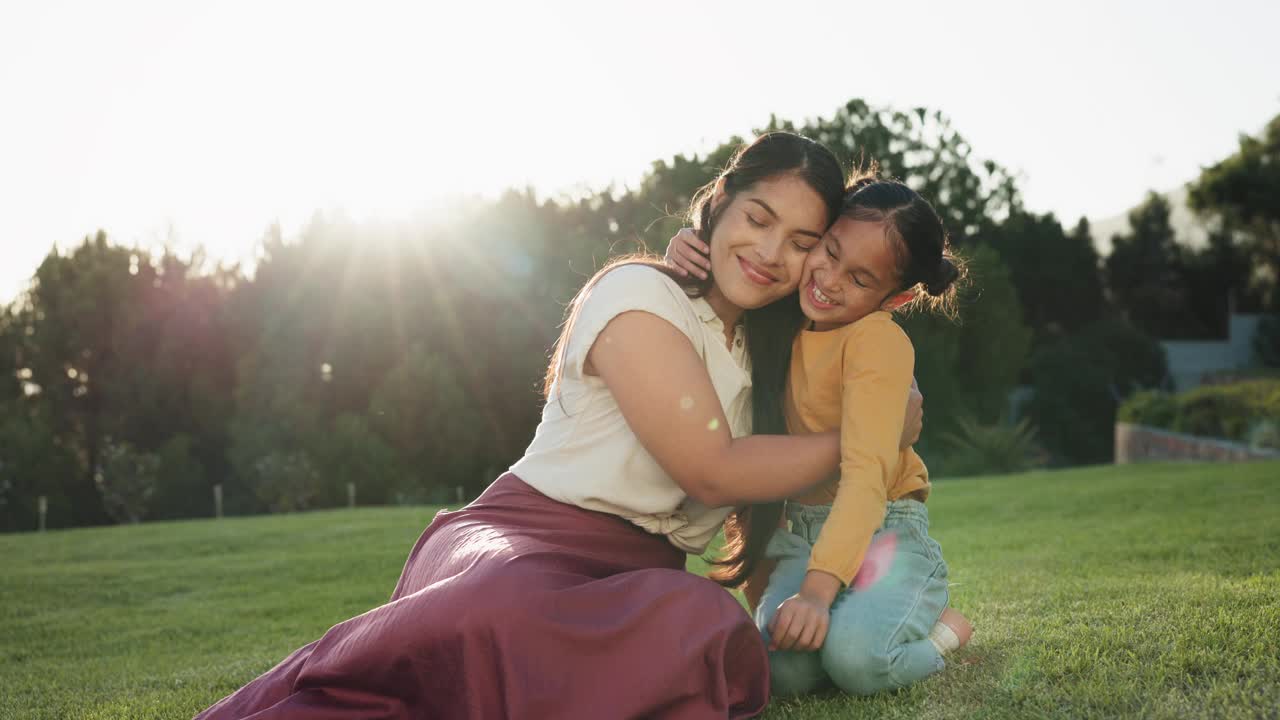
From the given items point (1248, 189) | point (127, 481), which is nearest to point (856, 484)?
point (127, 481)

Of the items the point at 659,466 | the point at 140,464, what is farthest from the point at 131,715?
the point at 140,464

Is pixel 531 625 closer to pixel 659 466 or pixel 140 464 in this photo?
pixel 659 466

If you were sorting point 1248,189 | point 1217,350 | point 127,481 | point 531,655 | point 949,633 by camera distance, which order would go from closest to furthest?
point 531,655 < point 949,633 < point 127,481 < point 1248,189 < point 1217,350

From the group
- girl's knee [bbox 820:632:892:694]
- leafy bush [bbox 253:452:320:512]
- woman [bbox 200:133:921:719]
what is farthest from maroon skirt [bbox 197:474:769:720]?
leafy bush [bbox 253:452:320:512]

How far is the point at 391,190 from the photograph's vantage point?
3166cm

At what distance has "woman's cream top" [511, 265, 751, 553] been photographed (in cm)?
327

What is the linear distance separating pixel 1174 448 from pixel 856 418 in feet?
65.5

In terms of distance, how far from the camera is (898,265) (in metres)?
3.63

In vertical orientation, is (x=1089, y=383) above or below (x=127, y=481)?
above

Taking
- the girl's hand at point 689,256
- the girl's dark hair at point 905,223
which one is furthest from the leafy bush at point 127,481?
the girl's dark hair at point 905,223

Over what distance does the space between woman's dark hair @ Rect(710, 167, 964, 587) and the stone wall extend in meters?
13.4

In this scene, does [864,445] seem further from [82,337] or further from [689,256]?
[82,337]

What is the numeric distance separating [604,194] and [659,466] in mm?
33081

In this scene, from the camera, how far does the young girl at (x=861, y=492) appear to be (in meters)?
3.13
